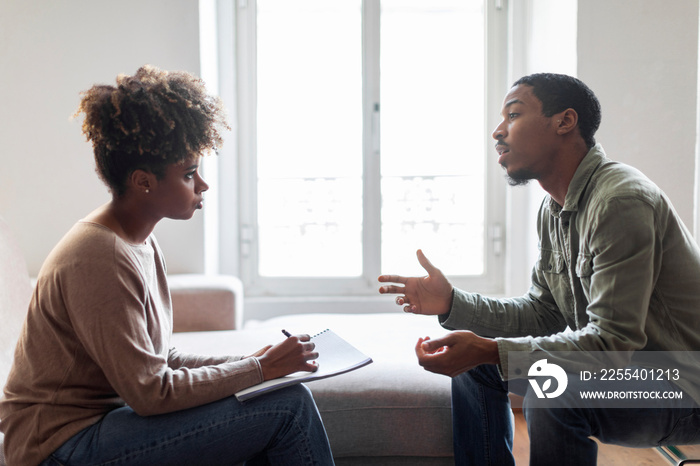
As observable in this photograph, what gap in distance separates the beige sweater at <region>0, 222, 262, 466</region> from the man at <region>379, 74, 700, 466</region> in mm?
529

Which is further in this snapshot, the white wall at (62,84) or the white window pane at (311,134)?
the white window pane at (311,134)

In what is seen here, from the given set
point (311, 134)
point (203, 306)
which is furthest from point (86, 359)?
point (311, 134)

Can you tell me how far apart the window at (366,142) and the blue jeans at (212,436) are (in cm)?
183

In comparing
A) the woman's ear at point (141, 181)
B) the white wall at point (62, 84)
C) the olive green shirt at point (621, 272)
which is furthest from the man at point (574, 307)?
the white wall at point (62, 84)

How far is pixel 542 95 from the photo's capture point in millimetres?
1510

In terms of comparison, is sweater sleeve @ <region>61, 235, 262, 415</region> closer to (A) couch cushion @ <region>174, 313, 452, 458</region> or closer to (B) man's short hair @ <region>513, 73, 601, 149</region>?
(A) couch cushion @ <region>174, 313, 452, 458</region>

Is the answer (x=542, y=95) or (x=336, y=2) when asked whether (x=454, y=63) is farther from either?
(x=542, y=95)

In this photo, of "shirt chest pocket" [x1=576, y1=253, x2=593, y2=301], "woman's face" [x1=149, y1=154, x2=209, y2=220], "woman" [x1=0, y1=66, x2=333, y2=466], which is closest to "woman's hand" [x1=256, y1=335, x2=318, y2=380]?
"woman" [x1=0, y1=66, x2=333, y2=466]

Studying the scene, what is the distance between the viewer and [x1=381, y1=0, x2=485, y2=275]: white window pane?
291 centimetres

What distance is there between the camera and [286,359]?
1.22 meters

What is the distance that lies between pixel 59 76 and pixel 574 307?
2.24 m

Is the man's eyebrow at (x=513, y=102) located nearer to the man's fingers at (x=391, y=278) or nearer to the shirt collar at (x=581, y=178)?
the shirt collar at (x=581, y=178)

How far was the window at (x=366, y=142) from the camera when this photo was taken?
2.91 meters

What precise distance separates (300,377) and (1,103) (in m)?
2.10
